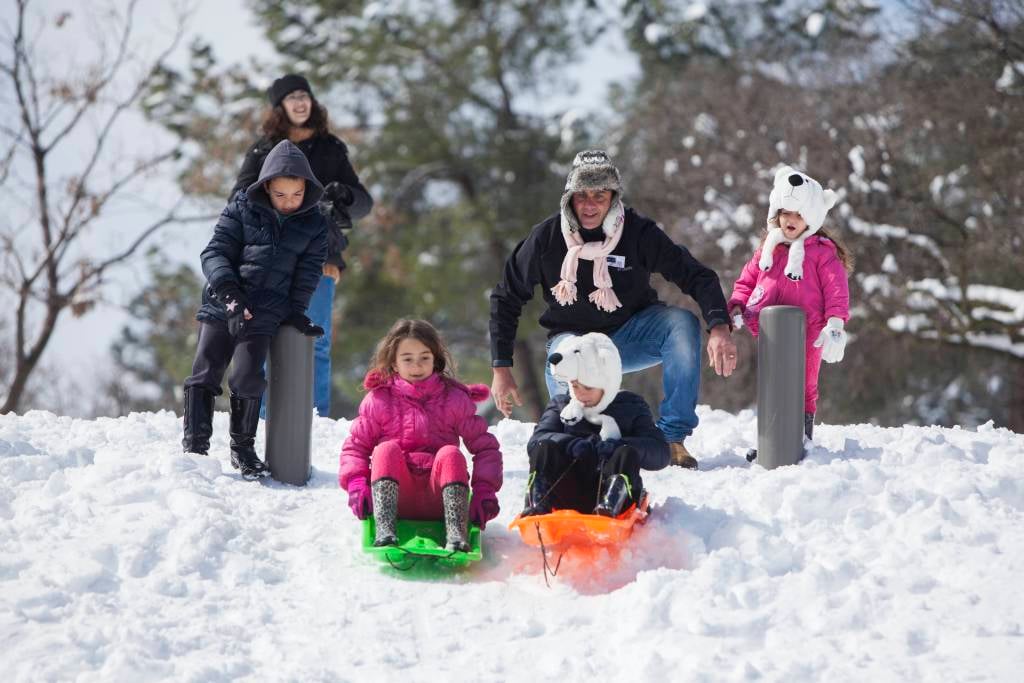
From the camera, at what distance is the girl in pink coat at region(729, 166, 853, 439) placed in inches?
242

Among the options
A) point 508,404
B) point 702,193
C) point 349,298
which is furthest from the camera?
point 349,298

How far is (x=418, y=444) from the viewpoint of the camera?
533 centimetres

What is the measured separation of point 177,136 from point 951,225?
12561 mm

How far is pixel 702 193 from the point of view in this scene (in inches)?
754

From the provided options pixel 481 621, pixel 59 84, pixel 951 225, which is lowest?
pixel 481 621

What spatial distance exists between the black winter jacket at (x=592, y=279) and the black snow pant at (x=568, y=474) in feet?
3.26

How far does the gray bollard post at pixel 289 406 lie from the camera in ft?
20.2

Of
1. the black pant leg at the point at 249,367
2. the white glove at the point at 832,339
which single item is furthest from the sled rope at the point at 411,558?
the white glove at the point at 832,339

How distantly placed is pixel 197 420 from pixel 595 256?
215 cm

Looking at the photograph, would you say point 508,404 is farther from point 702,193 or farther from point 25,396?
point 25,396

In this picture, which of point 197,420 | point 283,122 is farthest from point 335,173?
point 197,420

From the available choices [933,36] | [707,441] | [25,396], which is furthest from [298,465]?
[25,396]

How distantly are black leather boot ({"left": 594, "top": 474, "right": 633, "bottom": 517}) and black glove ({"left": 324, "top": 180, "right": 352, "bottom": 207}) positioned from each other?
3.09 metres

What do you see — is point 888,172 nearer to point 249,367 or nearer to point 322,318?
point 322,318
